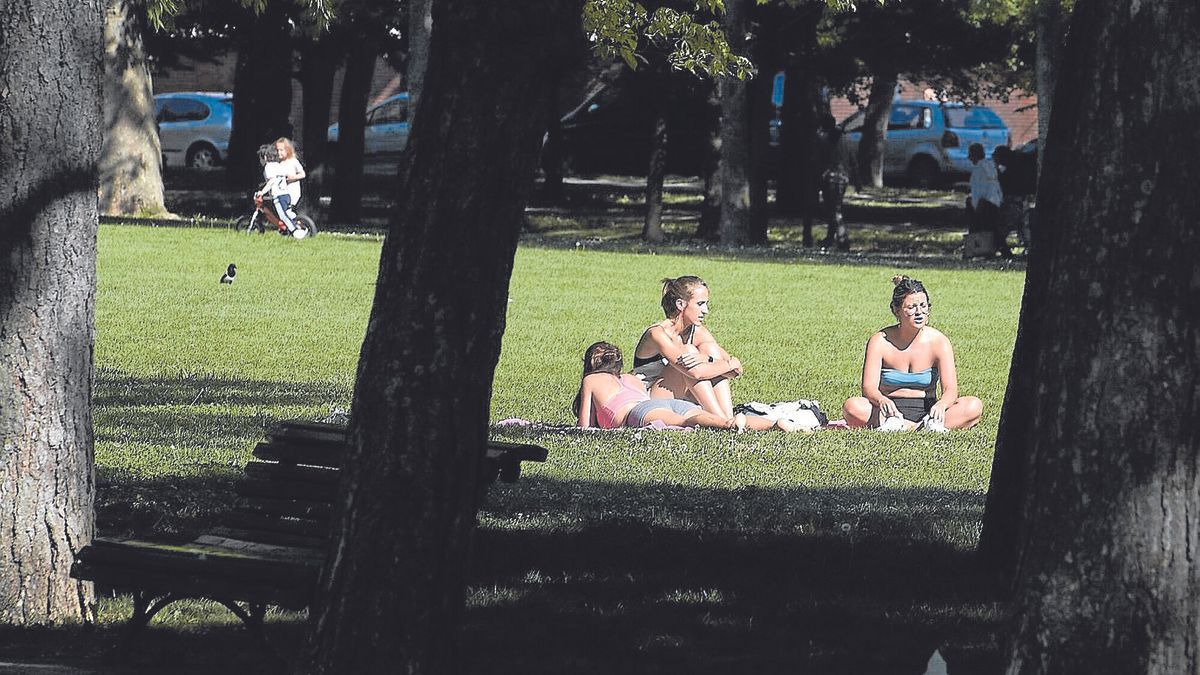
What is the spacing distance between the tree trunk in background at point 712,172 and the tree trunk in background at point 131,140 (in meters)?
8.86

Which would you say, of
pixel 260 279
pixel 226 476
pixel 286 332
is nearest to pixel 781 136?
pixel 260 279

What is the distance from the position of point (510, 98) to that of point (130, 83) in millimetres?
26207

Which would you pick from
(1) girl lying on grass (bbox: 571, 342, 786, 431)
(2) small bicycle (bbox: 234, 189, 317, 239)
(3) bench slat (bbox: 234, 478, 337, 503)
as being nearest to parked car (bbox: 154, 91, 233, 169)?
(2) small bicycle (bbox: 234, 189, 317, 239)

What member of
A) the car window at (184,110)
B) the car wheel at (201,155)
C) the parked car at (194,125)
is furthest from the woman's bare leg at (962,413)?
the car window at (184,110)

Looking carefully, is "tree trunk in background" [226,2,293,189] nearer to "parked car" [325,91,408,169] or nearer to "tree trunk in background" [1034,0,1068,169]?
"parked car" [325,91,408,169]

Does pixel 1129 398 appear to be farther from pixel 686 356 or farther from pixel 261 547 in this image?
pixel 686 356

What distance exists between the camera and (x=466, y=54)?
15.6 feet

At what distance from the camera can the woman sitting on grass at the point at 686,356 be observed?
11883 mm

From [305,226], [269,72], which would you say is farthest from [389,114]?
[305,226]

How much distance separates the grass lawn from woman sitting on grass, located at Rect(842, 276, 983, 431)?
0.91 ft

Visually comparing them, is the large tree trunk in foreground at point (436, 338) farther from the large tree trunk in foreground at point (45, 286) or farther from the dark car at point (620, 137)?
the dark car at point (620, 137)

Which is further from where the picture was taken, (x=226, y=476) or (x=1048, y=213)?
(x=226, y=476)

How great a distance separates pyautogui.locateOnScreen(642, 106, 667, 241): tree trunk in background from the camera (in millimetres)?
29984

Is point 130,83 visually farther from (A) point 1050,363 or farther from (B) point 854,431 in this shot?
(A) point 1050,363
